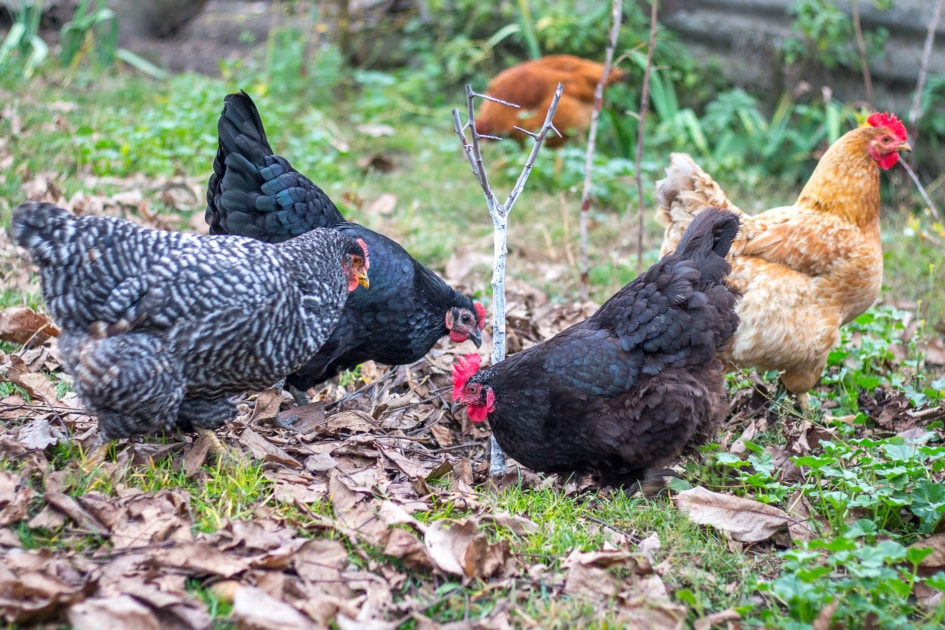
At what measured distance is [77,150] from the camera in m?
6.96

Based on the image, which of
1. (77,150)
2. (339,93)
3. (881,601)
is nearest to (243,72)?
(339,93)

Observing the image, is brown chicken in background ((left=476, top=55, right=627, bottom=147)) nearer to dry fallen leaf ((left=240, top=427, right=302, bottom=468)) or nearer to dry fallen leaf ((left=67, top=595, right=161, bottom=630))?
dry fallen leaf ((left=240, top=427, right=302, bottom=468))

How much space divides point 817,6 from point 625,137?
2.48m

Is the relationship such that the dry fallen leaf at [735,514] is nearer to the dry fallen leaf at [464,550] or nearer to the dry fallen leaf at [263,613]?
the dry fallen leaf at [464,550]

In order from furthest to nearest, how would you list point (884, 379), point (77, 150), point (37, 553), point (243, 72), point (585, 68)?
point (243, 72), point (585, 68), point (77, 150), point (884, 379), point (37, 553)

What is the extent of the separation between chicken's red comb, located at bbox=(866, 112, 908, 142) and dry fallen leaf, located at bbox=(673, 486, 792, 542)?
9.02 ft

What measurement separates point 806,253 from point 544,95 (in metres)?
4.71

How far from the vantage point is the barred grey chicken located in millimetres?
3113

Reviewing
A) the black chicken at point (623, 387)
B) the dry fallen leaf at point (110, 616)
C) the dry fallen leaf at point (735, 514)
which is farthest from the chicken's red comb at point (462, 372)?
the dry fallen leaf at point (110, 616)

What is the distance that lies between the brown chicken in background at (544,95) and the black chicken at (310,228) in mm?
4531

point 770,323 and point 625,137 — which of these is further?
point 625,137

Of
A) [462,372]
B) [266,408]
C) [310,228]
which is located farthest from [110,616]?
[310,228]

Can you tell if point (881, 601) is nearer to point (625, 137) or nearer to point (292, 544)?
point (292, 544)

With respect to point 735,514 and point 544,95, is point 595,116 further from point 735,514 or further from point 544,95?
point 544,95
